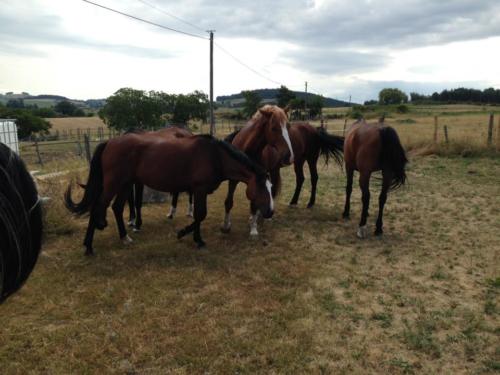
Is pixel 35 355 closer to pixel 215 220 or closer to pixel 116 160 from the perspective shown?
pixel 116 160

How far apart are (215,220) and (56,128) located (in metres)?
54.2

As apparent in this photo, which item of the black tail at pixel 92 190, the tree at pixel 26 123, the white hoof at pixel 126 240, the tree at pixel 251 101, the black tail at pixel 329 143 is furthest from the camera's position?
the tree at pixel 251 101

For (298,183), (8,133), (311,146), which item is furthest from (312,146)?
(8,133)

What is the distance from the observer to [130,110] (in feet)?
144

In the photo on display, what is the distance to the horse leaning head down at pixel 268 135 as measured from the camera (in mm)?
4957

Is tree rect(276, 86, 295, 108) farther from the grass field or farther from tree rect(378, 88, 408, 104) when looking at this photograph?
tree rect(378, 88, 408, 104)

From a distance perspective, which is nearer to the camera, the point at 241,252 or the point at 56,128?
the point at 241,252

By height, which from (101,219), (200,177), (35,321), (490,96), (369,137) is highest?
(490,96)

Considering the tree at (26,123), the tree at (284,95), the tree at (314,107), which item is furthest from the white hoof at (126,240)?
the tree at (314,107)

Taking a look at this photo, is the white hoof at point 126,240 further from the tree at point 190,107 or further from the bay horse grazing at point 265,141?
the tree at point 190,107

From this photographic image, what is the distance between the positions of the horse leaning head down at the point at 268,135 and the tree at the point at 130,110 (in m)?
39.7

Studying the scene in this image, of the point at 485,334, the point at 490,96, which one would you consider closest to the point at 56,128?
the point at 485,334

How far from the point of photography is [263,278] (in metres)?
4.06

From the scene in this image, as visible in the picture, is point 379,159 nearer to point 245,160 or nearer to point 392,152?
point 392,152
